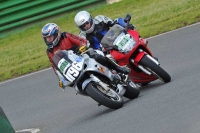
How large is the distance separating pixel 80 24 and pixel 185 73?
1.90 m

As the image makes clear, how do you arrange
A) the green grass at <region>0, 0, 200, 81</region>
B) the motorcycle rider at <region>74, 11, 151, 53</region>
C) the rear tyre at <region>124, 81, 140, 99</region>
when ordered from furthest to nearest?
the green grass at <region>0, 0, 200, 81</region> → the motorcycle rider at <region>74, 11, 151, 53</region> → the rear tyre at <region>124, 81, 140, 99</region>

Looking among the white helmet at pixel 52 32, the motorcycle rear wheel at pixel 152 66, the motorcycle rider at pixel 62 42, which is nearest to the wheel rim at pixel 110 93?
the motorcycle rider at pixel 62 42

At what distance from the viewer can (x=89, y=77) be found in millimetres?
10188

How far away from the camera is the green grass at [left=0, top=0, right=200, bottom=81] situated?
17.6 meters

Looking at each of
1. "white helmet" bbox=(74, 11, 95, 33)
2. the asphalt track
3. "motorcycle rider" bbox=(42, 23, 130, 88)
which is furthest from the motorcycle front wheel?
"white helmet" bbox=(74, 11, 95, 33)

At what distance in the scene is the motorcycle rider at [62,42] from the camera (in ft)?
35.3

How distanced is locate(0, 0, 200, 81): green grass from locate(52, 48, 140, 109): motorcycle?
6776mm

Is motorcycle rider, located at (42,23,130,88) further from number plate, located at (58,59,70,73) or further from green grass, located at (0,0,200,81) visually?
green grass, located at (0,0,200,81)

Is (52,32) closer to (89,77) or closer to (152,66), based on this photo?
(89,77)

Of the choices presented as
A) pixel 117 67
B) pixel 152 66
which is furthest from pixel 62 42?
pixel 152 66

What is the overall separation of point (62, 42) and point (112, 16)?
11.1 m

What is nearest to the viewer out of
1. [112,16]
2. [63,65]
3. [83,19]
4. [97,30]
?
[63,65]

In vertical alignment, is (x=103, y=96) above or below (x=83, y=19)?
below

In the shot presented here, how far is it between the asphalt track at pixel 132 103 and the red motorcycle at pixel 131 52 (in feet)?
1.01
